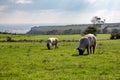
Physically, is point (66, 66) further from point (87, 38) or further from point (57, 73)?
point (87, 38)

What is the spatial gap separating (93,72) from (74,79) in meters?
2.86

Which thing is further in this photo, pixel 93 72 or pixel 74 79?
pixel 93 72

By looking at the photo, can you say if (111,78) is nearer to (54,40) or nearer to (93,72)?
(93,72)

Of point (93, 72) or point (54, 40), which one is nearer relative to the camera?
point (93, 72)

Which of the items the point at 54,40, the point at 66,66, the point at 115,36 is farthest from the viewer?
the point at 115,36

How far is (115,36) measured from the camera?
98.0 meters

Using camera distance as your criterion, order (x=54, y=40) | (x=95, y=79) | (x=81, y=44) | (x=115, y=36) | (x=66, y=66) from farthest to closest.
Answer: (x=115, y=36) → (x=54, y=40) → (x=81, y=44) → (x=66, y=66) → (x=95, y=79)

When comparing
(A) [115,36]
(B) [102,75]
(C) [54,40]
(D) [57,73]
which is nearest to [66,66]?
(D) [57,73]

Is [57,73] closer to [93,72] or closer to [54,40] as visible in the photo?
[93,72]

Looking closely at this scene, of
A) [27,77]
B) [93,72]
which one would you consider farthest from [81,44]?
[27,77]

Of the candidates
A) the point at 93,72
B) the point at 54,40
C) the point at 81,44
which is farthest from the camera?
the point at 54,40

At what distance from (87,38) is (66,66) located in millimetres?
13139

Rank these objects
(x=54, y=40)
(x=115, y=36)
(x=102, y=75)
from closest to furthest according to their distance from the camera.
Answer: (x=102, y=75) < (x=54, y=40) < (x=115, y=36)

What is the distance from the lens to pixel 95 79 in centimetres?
1600
